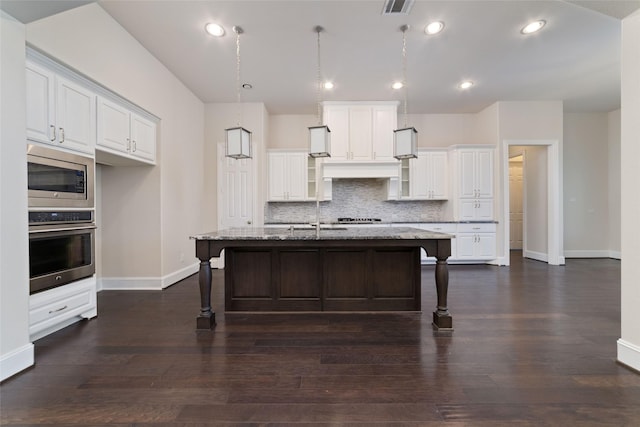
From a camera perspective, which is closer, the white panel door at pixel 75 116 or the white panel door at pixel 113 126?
the white panel door at pixel 75 116

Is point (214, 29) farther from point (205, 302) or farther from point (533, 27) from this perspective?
point (533, 27)

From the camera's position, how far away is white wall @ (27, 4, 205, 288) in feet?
9.45

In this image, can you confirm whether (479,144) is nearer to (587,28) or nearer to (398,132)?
(587,28)

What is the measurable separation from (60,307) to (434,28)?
4653mm

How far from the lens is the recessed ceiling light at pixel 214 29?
3227 millimetres

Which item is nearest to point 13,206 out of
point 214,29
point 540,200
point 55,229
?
point 55,229

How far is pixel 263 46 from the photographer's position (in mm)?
3637

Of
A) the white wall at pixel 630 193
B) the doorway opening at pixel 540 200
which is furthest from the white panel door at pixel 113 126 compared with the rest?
the doorway opening at pixel 540 200

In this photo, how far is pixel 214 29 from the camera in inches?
129

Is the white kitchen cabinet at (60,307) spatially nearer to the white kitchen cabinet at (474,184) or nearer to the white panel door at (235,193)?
the white panel door at (235,193)

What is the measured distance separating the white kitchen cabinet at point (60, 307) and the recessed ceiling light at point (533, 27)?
537cm

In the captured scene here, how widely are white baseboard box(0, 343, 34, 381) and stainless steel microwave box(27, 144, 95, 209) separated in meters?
1.06

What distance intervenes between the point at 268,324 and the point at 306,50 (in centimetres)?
328

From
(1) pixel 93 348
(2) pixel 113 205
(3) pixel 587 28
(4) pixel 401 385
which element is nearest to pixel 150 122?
(2) pixel 113 205
